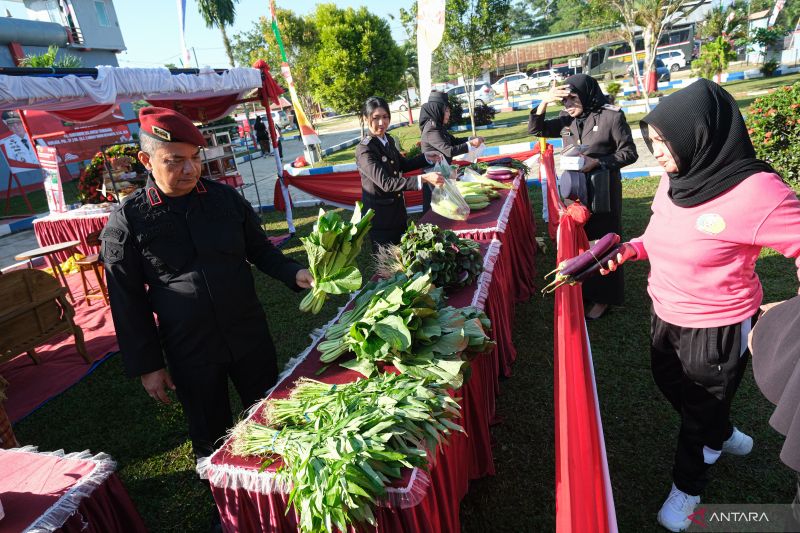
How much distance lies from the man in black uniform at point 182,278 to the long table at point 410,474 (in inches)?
15.4

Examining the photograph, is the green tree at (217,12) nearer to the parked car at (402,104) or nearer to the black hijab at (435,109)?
the parked car at (402,104)

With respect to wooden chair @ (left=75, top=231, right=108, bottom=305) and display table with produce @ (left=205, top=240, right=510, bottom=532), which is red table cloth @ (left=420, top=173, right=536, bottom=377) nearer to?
display table with produce @ (left=205, top=240, right=510, bottom=532)

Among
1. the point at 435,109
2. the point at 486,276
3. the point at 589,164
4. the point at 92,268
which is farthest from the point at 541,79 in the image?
the point at 486,276

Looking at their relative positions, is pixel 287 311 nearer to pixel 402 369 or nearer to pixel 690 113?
pixel 402 369

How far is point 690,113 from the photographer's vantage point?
174 centimetres

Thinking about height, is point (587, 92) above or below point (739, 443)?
above

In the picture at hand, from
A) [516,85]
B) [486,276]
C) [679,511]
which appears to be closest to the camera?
[679,511]

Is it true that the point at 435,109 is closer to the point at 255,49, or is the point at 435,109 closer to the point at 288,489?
the point at 288,489

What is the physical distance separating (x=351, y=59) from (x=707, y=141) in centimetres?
1705

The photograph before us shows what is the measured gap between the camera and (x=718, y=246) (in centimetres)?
177

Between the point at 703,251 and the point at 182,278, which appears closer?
the point at 703,251

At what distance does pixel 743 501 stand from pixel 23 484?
3389 millimetres

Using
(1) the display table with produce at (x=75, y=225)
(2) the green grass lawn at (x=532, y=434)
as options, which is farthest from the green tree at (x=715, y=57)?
(1) the display table with produce at (x=75, y=225)

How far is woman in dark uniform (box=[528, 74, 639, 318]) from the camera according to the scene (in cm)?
375
